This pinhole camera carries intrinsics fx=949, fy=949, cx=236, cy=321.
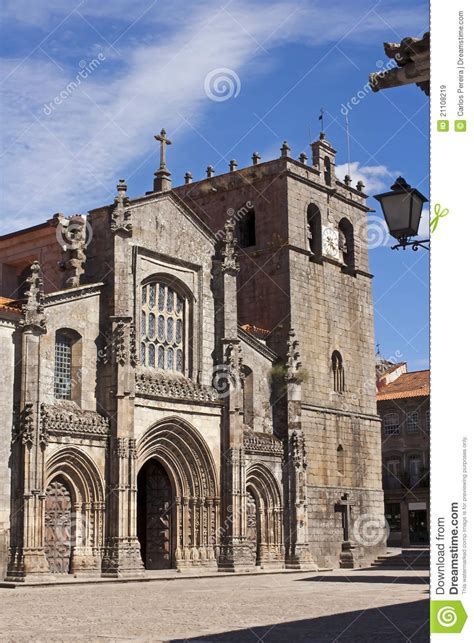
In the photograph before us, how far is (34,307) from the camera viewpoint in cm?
2762

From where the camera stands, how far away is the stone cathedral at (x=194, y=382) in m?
28.1

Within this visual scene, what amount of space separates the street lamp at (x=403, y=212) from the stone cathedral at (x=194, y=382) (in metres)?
19.3

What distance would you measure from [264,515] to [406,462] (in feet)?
99.9

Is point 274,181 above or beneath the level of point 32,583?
above

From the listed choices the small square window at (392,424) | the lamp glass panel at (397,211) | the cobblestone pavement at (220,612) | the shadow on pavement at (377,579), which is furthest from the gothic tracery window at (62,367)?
the small square window at (392,424)

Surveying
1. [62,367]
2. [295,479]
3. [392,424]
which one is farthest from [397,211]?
[392,424]

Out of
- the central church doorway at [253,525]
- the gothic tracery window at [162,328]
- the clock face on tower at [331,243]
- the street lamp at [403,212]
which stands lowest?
the central church doorway at [253,525]

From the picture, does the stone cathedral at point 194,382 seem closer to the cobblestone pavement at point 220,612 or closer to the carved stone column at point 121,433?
the carved stone column at point 121,433

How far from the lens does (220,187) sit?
4181 centimetres

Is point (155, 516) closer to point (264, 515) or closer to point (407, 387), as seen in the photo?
point (264, 515)

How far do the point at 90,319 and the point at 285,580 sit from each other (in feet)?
33.3
